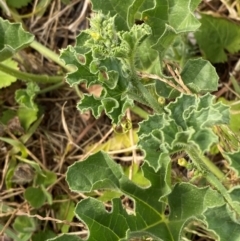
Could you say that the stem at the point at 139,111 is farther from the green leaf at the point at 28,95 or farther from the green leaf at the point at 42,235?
the green leaf at the point at 42,235

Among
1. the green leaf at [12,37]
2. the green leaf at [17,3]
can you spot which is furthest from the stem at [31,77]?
the green leaf at [17,3]

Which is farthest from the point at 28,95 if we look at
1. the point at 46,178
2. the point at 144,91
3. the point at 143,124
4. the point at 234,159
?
the point at 234,159

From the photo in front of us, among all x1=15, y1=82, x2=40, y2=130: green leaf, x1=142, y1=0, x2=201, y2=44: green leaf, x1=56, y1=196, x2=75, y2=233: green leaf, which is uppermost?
x1=142, y1=0, x2=201, y2=44: green leaf

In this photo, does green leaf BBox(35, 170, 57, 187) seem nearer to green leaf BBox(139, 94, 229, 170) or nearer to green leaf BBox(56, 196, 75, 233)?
green leaf BBox(56, 196, 75, 233)

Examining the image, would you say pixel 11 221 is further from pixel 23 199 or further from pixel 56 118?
pixel 56 118

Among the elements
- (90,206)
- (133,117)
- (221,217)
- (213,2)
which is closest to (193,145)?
(221,217)

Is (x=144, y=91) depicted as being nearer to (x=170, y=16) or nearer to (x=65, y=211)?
(x=170, y=16)

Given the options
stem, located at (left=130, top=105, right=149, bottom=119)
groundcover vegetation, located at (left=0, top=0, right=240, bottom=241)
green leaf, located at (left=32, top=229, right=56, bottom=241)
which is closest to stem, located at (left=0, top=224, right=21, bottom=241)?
groundcover vegetation, located at (left=0, top=0, right=240, bottom=241)
